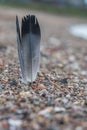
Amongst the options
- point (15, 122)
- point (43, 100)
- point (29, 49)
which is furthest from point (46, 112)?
point (29, 49)

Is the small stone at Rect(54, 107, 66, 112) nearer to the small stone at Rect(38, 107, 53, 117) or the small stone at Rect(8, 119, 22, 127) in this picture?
the small stone at Rect(38, 107, 53, 117)

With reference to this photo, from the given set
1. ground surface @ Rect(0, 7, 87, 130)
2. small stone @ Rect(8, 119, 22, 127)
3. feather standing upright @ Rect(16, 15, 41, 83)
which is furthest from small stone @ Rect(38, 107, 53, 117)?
feather standing upright @ Rect(16, 15, 41, 83)

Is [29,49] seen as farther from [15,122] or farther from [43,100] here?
[15,122]

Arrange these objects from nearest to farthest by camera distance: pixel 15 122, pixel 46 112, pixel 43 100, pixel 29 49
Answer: pixel 15 122 → pixel 46 112 → pixel 43 100 → pixel 29 49

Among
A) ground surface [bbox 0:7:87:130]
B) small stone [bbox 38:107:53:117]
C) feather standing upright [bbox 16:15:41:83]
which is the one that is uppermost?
feather standing upright [bbox 16:15:41:83]

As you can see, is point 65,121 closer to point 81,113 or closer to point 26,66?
point 81,113

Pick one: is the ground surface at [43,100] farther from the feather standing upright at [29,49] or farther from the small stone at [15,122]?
the feather standing upright at [29,49]

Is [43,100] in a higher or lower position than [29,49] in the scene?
lower

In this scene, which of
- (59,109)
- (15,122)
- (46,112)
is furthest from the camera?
(59,109)
